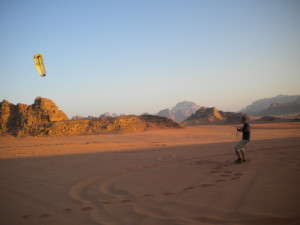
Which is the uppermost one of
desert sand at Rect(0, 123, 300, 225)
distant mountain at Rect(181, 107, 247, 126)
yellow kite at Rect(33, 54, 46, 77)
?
yellow kite at Rect(33, 54, 46, 77)

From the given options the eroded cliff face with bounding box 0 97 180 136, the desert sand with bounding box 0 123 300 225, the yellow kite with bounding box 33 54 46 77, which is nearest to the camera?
the desert sand with bounding box 0 123 300 225

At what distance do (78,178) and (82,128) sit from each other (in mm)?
21976

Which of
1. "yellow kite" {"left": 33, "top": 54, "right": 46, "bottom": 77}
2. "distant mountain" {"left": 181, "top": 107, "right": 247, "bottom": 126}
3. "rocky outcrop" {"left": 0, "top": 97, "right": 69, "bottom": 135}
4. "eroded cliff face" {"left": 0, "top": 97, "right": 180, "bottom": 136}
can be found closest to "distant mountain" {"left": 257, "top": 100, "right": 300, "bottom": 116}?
"distant mountain" {"left": 181, "top": 107, "right": 247, "bottom": 126}

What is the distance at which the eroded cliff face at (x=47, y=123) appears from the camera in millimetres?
26109

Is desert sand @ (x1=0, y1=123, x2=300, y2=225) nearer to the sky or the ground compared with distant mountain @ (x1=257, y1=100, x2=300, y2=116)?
nearer to the ground

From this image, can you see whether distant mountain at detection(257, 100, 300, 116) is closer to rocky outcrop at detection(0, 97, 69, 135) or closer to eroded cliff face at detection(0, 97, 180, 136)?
eroded cliff face at detection(0, 97, 180, 136)

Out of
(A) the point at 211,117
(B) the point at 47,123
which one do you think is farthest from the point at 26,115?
(A) the point at 211,117

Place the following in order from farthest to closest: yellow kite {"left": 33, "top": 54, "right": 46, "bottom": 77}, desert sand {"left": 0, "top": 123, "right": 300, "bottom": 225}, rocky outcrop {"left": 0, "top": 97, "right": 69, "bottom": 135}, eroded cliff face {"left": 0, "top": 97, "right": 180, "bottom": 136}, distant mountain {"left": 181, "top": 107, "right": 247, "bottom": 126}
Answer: distant mountain {"left": 181, "top": 107, "right": 247, "bottom": 126} → rocky outcrop {"left": 0, "top": 97, "right": 69, "bottom": 135} → eroded cliff face {"left": 0, "top": 97, "right": 180, "bottom": 136} → yellow kite {"left": 33, "top": 54, "right": 46, "bottom": 77} → desert sand {"left": 0, "top": 123, "right": 300, "bottom": 225}

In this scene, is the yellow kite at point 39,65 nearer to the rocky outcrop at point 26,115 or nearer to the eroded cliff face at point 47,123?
the eroded cliff face at point 47,123

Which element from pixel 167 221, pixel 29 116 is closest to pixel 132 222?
pixel 167 221

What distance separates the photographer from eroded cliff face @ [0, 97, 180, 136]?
26.1m

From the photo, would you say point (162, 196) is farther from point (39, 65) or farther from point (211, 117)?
point (211, 117)

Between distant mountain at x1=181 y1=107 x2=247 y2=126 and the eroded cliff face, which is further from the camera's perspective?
distant mountain at x1=181 y1=107 x2=247 y2=126

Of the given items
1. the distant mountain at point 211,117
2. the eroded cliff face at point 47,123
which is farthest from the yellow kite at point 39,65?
the distant mountain at point 211,117
